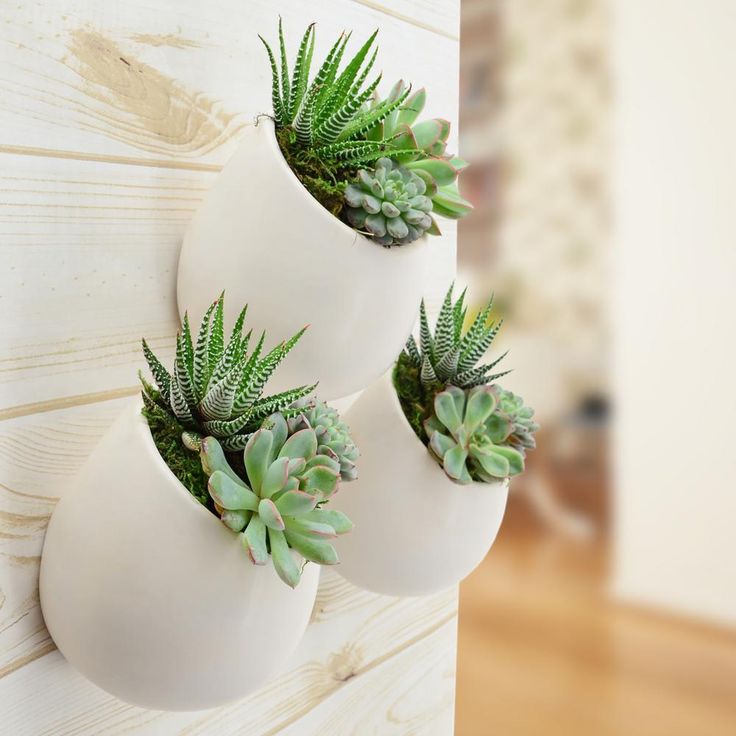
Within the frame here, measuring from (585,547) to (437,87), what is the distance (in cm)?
293

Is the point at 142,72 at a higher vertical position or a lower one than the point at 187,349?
higher

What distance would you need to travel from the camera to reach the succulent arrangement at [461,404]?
2.09 feet

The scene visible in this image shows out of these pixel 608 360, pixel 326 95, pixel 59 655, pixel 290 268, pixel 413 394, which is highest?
pixel 326 95

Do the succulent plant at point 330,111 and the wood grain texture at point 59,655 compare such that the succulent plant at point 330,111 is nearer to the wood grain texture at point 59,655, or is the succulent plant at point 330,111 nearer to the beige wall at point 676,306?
the wood grain texture at point 59,655

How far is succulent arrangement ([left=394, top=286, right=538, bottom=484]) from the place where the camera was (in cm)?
64

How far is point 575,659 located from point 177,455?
2.59 meters

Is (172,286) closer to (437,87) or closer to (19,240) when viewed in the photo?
(19,240)

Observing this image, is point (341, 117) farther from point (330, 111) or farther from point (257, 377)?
point (257, 377)

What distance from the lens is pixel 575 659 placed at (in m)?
2.79

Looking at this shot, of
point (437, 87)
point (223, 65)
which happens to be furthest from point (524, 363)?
point (223, 65)

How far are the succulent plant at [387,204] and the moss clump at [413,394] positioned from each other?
0.17 m

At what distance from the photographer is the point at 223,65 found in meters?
0.60

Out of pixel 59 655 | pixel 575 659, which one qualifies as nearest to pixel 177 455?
pixel 59 655

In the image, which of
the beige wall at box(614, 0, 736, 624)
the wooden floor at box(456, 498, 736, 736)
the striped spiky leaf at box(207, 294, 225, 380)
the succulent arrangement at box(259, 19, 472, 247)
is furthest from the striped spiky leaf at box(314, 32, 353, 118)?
the beige wall at box(614, 0, 736, 624)
